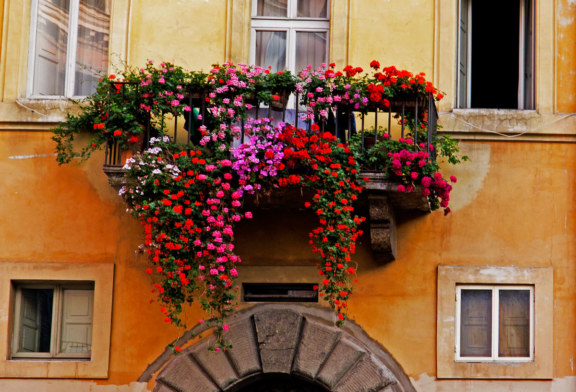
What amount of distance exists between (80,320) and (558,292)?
4390mm

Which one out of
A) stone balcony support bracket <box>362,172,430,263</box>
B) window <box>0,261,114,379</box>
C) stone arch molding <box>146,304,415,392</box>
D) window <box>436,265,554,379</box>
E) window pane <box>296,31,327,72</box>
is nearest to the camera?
stone balcony support bracket <box>362,172,430,263</box>

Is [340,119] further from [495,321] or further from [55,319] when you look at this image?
[55,319]

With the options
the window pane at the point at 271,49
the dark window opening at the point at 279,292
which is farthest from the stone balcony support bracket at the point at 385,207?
the window pane at the point at 271,49

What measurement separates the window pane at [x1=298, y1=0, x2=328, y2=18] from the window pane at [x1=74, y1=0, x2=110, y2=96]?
1880mm

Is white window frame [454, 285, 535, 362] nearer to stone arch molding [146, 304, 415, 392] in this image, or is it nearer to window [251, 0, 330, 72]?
stone arch molding [146, 304, 415, 392]

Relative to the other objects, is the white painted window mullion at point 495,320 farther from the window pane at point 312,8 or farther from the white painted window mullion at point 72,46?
the white painted window mullion at point 72,46

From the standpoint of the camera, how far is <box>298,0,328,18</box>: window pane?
462 inches

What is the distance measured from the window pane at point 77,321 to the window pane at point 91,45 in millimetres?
1994

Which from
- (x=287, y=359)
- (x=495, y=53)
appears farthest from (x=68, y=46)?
(x=495, y=53)

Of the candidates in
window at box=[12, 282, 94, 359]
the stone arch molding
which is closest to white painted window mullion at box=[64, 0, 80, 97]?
window at box=[12, 282, 94, 359]

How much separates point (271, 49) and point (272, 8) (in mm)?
410

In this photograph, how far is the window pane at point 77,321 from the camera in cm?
1116

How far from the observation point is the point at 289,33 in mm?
11734

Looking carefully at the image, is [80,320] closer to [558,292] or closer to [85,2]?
[85,2]
